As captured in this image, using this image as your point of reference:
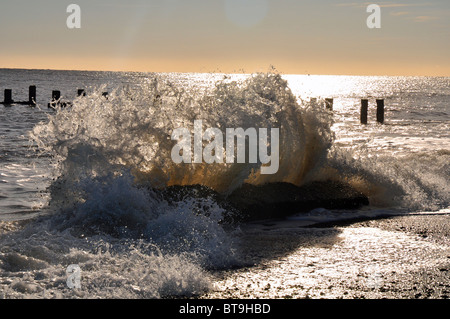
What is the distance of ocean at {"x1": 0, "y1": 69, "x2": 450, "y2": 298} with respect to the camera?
4.28 m

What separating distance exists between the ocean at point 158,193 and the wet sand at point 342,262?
0.17ft

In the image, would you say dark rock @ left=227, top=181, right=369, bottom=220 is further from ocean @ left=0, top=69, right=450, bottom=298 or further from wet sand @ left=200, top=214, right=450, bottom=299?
wet sand @ left=200, top=214, right=450, bottom=299

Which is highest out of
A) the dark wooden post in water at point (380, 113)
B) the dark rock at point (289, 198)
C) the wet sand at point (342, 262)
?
the dark wooden post in water at point (380, 113)

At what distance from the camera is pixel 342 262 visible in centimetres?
477

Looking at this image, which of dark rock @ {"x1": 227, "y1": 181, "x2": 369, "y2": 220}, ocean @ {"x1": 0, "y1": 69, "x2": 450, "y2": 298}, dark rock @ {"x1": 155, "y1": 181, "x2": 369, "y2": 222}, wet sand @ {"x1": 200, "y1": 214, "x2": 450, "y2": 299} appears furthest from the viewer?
dark rock @ {"x1": 227, "y1": 181, "x2": 369, "y2": 220}

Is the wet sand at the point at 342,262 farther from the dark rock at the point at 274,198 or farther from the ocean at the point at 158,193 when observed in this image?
the dark rock at the point at 274,198

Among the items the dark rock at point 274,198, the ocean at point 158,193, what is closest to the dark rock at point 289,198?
the dark rock at point 274,198

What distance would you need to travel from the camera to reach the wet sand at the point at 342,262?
158 inches

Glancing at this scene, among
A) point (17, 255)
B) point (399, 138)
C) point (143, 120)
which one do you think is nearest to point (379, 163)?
point (143, 120)

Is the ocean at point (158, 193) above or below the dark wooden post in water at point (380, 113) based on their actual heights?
below

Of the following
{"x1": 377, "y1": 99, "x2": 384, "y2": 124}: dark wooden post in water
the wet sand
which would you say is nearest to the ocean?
the wet sand

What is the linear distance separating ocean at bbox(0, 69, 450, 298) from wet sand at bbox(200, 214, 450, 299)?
5 centimetres
